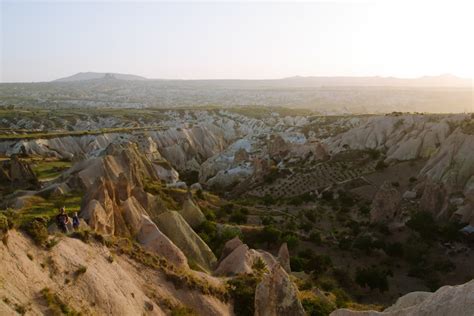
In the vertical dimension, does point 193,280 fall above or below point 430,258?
above

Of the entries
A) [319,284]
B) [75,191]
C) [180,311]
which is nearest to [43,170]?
[75,191]

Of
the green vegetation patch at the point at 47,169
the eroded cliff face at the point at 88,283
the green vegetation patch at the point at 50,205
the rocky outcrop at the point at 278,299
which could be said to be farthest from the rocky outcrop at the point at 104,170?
the rocky outcrop at the point at 278,299

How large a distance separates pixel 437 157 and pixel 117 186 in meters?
31.8

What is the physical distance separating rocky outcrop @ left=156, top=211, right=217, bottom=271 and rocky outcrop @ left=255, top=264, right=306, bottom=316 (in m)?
5.60

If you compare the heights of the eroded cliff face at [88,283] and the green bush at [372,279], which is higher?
the eroded cliff face at [88,283]

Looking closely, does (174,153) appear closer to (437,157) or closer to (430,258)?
(437,157)

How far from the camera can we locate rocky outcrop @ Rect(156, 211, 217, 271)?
1811 centimetres

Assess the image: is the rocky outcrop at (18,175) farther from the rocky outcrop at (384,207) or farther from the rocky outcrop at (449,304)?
the rocky outcrop at (449,304)

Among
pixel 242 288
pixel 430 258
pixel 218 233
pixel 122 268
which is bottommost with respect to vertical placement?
pixel 430 258

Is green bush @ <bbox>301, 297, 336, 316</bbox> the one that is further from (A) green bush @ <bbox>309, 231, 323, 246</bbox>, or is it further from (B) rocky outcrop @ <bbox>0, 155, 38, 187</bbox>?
(B) rocky outcrop @ <bbox>0, 155, 38, 187</bbox>

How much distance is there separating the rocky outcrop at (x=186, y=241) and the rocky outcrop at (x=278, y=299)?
560cm

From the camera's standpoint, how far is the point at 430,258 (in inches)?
1062

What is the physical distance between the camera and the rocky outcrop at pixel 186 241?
18.1 metres

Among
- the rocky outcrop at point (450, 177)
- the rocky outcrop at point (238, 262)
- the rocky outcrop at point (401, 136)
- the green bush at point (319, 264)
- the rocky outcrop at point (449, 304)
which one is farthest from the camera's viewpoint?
the rocky outcrop at point (401, 136)
